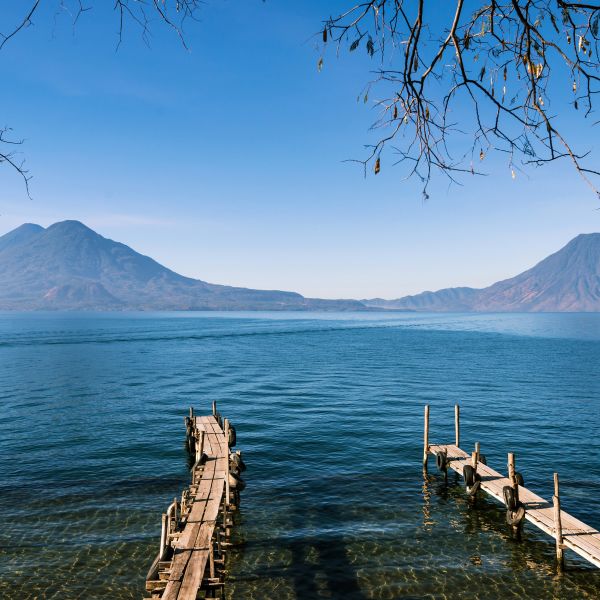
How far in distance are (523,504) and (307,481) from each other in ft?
41.6

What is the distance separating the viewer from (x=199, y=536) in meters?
18.4

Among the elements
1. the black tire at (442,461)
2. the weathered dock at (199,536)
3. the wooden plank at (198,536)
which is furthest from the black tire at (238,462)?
the black tire at (442,461)

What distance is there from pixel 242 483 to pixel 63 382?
170 feet

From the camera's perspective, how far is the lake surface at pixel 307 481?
1906 cm

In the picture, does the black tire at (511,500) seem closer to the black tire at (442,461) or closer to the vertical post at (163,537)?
the black tire at (442,461)

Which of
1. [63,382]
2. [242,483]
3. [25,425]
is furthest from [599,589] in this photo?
[63,382]

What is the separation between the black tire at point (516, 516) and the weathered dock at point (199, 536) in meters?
13.9

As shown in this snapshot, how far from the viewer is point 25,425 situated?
43.8 meters

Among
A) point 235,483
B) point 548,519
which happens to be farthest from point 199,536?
point 548,519

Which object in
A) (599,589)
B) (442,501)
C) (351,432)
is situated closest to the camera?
(599,589)

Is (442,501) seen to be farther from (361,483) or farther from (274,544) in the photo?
(274,544)

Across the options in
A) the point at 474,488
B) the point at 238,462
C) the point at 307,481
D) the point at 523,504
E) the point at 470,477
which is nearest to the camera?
the point at 523,504

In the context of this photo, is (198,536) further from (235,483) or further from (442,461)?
(442,461)

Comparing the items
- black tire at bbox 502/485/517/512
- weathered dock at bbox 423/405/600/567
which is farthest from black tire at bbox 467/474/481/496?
black tire at bbox 502/485/517/512
